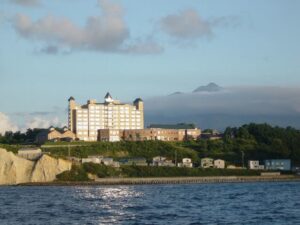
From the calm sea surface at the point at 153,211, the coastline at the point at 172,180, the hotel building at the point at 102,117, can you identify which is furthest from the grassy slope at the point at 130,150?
the calm sea surface at the point at 153,211

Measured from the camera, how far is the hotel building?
184 metres

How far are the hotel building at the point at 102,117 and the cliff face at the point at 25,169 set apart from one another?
6487 centimetres

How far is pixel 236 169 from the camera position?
13512cm

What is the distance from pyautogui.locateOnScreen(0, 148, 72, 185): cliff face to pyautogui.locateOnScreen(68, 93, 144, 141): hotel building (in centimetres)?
6487

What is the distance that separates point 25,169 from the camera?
115062 mm

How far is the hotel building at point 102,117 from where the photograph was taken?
184 meters

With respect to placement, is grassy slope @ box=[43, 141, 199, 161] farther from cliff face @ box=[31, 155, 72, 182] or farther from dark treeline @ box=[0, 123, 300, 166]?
cliff face @ box=[31, 155, 72, 182]

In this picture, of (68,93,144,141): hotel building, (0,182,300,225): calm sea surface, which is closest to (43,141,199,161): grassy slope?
(68,93,144,141): hotel building

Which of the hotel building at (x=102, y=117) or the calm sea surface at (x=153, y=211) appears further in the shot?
the hotel building at (x=102, y=117)

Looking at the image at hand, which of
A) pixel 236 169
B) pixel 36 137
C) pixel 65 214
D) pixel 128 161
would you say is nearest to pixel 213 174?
pixel 236 169

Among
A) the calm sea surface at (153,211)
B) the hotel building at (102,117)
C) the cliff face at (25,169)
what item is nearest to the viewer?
the calm sea surface at (153,211)

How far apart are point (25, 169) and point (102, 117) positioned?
76470 mm

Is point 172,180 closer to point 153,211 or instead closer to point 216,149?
point 216,149

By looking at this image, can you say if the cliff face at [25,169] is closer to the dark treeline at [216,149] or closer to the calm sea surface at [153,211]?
the dark treeline at [216,149]
